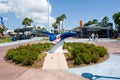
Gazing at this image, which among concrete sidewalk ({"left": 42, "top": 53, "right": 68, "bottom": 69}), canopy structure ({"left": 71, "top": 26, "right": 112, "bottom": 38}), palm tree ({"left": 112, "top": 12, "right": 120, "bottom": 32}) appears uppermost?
palm tree ({"left": 112, "top": 12, "right": 120, "bottom": 32})

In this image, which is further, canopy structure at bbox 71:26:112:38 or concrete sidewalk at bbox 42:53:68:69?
canopy structure at bbox 71:26:112:38

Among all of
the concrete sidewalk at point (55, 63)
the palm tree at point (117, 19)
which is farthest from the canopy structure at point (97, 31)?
the concrete sidewalk at point (55, 63)

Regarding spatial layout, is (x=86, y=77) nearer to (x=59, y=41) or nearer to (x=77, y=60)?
(x=77, y=60)

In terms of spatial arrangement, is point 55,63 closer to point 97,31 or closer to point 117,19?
point 97,31

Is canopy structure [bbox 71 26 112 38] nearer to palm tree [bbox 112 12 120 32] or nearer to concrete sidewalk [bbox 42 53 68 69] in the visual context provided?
palm tree [bbox 112 12 120 32]

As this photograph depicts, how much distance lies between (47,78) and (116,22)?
2064 inches

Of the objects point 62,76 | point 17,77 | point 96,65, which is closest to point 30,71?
point 17,77

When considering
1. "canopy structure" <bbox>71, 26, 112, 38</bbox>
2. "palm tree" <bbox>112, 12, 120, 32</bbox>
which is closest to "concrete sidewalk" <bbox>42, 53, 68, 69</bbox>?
"canopy structure" <bbox>71, 26, 112, 38</bbox>

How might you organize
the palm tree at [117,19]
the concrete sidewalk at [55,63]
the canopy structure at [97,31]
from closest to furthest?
1. the concrete sidewalk at [55,63]
2. the canopy structure at [97,31]
3. the palm tree at [117,19]

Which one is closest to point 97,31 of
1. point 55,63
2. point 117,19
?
point 117,19

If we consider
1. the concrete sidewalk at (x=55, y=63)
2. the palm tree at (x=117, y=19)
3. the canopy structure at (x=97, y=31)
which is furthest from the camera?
the palm tree at (x=117, y=19)

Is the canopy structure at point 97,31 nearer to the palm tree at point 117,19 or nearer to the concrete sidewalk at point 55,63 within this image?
the palm tree at point 117,19

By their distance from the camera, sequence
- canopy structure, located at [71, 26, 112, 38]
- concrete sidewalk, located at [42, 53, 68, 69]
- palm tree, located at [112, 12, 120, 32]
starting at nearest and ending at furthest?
concrete sidewalk, located at [42, 53, 68, 69] < canopy structure, located at [71, 26, 112, 38] < palm tree, located at [112, 12, 120, 32]

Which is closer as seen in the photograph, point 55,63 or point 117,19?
point 55,63
